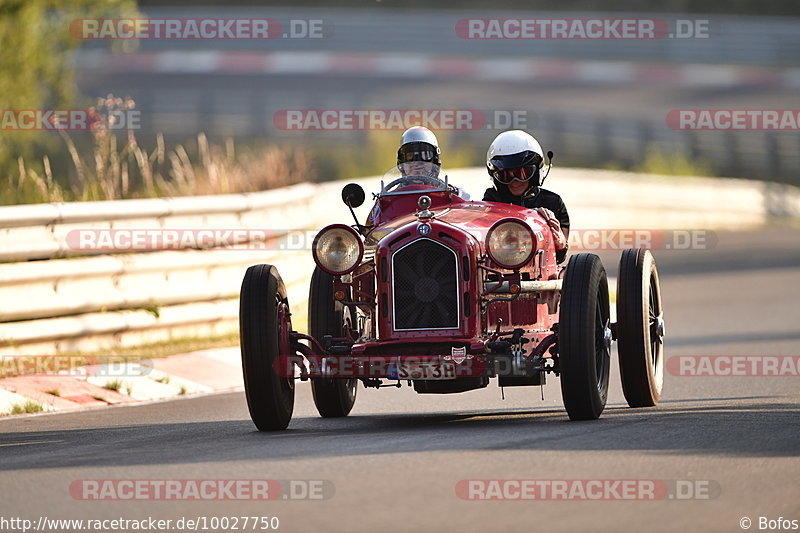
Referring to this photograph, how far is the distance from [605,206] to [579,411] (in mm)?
17473

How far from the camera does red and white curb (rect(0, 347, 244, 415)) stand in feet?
36.0

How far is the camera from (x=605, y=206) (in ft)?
85.5

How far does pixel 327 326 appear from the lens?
9867 mm

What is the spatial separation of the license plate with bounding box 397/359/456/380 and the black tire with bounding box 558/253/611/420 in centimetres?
64

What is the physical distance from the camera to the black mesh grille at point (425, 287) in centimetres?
911

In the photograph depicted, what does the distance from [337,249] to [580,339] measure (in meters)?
1.62

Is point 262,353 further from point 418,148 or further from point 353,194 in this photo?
point 418,148

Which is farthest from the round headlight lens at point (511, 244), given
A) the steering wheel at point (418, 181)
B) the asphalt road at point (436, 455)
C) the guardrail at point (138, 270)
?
the guardrail at point (138, 270)

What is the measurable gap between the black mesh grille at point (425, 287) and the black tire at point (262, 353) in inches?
29.3
